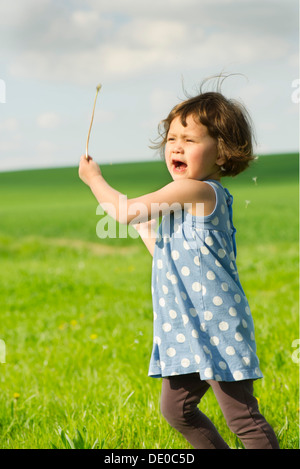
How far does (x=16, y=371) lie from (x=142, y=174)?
45060 mm

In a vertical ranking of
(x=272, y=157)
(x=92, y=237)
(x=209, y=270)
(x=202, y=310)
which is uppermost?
(x=272, y=157)

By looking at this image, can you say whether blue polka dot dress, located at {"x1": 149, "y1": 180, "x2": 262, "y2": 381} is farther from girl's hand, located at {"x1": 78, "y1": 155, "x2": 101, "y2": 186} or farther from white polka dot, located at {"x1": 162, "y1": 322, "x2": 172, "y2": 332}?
girl's hand, located at {"x1": 78, "y1": 155, "x2": 101, "y2": 186}

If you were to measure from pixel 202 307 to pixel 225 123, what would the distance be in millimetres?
809

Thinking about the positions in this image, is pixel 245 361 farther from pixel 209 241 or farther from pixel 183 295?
pixel 209 241

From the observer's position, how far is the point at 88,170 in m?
2.44

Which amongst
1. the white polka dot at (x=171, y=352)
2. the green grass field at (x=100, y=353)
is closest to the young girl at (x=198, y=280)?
the white polka dot at (x=171, y=352)

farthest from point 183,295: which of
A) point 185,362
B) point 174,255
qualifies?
point 185,362

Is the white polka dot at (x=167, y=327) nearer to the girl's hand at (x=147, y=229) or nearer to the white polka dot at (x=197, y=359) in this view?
the white polka dot at (x=197, y=359)

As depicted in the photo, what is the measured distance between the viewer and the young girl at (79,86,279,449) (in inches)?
92.2

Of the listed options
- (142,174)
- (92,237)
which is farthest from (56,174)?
(92,237)

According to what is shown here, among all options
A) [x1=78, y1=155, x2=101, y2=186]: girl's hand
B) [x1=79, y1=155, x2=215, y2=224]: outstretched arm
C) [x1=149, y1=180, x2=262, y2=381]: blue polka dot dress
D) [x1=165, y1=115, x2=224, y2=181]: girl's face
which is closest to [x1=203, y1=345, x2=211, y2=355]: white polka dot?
[x1=149, y1=180, x2=262, y2=381]: blue polka dot dress

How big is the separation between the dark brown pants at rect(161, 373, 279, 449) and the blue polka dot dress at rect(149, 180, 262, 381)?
0.08 metres

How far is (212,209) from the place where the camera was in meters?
2.42

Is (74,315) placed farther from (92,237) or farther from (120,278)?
(92,237)
